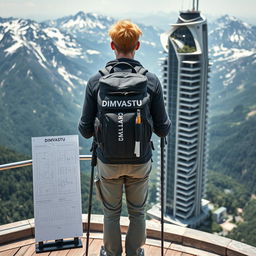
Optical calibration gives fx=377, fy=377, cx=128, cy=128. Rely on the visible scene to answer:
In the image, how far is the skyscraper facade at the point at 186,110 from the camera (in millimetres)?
53312

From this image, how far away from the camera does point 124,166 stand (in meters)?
3.54

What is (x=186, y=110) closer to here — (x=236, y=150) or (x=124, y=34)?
(x=124, y=34)

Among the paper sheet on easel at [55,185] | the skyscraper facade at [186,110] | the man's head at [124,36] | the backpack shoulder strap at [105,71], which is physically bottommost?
the skyscraper facade at [186,110]

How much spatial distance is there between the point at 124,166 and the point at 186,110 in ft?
173

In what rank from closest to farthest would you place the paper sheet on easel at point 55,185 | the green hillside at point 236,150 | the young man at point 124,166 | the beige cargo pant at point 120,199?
the young man at point 124,166
the beige cargo pant at point 120,199
the paper sheet on easel at point 55,185
the green hillside at point 236,150

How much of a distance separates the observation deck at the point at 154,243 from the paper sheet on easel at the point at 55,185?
1.28ft

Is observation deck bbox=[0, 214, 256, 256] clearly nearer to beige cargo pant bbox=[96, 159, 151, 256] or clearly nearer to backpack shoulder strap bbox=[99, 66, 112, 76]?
beige cargo pant bbox=[96, 159, 151, 256]

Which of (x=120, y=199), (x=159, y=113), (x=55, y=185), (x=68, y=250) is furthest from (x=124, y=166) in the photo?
(x=68, y=250)

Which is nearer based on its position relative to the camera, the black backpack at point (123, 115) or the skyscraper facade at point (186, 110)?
the black backpack at point (123, 115)

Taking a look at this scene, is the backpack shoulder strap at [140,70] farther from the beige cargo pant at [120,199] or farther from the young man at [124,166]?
the beige cargo pant at [120,199]

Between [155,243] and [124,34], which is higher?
[124,34]

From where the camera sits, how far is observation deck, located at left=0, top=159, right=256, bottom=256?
16.6 feet

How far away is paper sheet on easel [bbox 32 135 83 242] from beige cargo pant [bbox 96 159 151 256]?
1147mm

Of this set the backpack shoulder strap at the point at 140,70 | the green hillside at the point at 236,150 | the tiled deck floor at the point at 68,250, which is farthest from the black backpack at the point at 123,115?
the green hillside at the point at 236,150
